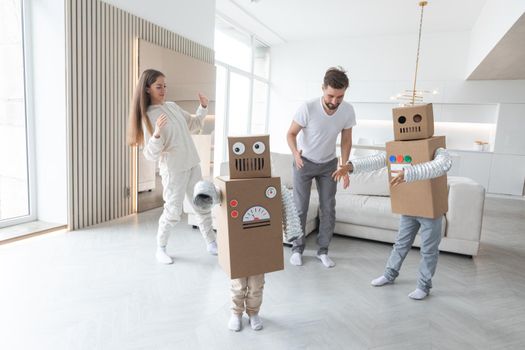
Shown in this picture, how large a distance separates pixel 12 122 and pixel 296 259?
9.20ft

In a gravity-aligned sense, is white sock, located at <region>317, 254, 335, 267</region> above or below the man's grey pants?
below

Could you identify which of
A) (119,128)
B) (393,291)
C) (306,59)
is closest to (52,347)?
(393,291)

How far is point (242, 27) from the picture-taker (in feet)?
22.8

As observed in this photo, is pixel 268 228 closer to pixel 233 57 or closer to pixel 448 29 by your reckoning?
pixel 233 57

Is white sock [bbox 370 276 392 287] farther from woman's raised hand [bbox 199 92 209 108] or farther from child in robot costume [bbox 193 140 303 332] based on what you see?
woman's raised hand [bbox 199 92 209 108]

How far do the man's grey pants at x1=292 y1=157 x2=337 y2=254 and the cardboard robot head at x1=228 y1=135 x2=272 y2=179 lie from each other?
3.08ft

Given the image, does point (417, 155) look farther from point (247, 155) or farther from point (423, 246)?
point (247, 155)

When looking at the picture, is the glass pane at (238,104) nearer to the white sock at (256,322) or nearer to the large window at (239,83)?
the large window at (239,83)

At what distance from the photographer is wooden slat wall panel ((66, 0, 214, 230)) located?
3.14m

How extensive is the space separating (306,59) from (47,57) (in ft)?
19.4

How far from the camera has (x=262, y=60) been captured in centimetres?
839

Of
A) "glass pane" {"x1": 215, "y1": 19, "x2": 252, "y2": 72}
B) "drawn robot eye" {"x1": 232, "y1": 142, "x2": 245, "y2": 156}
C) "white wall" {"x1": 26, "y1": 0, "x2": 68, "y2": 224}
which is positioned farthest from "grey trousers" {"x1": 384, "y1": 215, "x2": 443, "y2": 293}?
"glass pane" {"x1": 215, "y1": 19, "x2": 252, "y2": 72}

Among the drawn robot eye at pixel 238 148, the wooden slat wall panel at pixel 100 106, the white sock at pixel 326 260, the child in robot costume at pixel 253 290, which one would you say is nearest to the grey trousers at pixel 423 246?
the white sock at pixel 326 260

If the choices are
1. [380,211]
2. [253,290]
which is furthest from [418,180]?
[380,211]
